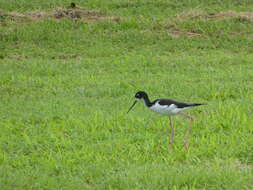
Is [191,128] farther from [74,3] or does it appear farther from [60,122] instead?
[74,3]

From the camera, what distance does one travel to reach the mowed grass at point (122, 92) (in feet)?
23.2

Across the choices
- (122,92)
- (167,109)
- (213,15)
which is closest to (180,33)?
(213,15)

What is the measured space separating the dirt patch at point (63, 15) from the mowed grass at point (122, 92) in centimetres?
5

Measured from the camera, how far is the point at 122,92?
10.8 metres

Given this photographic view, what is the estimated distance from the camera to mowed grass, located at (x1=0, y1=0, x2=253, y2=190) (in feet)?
23.2

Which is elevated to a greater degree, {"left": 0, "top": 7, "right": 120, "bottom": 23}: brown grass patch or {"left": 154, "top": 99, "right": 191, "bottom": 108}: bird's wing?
{"left": 0, "top": 7, "right": 120, "bottom": 23}: brown grass patch

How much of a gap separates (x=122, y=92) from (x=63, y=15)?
6.00m

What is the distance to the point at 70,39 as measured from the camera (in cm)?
1493

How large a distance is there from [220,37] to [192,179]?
8701 mm

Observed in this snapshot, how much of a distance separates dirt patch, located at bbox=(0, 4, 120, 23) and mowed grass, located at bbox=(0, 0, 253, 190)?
0.16 ft

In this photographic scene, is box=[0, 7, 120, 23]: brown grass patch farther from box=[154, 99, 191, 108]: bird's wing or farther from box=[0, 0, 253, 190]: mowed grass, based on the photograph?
box=[154, 99, 191, 108]: bird's wing

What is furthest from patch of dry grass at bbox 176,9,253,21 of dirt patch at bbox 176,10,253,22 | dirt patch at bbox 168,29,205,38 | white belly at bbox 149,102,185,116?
white belly at bbox 149,102,185,116

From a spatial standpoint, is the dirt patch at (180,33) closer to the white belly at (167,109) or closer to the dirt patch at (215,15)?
the dirt patch at (215,15)

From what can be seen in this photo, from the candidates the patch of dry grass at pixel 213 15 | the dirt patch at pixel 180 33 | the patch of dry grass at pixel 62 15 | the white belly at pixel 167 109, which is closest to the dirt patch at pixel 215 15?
the patch of dry grass at pixel 213 15
